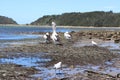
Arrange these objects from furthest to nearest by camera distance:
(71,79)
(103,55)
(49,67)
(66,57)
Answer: (103,55)
(66,57)
(49,67)
(71,79)

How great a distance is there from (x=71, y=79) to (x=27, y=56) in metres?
8.88

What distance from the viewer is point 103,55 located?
2428 cm

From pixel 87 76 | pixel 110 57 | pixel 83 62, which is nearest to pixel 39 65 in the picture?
pixel 83 62

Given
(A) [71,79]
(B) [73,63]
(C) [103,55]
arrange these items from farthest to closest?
(C) [103,55] → (B) [73,63] → (A) [71,79]

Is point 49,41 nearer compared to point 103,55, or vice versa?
point 103,55

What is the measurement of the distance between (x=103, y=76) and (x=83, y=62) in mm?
5227

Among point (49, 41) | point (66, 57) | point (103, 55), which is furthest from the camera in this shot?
point (49, 41)

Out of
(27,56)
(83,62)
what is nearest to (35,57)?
(27,56)

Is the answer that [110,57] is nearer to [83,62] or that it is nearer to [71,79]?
[83,62]

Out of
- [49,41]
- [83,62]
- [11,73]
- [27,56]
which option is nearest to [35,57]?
[27,56]

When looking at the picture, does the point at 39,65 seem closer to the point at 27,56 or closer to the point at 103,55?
the point at 27,56

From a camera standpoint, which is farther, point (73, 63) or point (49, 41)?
point (49, 41)

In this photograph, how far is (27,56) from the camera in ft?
77.2

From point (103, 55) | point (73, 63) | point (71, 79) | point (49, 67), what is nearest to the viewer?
point (71, 79)
